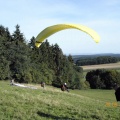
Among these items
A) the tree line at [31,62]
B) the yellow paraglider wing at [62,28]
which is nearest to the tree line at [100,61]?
the tree line at [31,62]

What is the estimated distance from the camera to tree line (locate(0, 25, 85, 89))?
73.9 m

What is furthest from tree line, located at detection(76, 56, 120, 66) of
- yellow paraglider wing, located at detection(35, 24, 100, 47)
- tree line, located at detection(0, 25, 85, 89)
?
yellow paraglider wing, located at detection(35, 24, 100, 47)

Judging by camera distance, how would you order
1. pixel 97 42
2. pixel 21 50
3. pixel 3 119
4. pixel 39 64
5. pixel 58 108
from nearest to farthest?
pixel 97 42 < pixel 3 119 < pixel 58 108 < pixel 21 50 < pixel 39 64

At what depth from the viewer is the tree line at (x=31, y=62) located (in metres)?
73.9

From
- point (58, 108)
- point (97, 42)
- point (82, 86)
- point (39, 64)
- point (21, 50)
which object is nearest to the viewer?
point (97, 42)

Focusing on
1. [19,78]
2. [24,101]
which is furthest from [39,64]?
[24,101]

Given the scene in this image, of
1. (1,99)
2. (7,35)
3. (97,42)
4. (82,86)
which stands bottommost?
(82,86)

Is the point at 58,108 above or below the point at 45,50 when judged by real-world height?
below

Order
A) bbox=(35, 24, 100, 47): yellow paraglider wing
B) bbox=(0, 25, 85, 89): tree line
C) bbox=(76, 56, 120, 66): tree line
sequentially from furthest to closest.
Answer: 1. bbox=(76, 56, 120, 66): tree line
2. bbox=(0, 25, 85, 89): tree line
3. bbox=(35, 24, 100, 47): yellow paraglider wing

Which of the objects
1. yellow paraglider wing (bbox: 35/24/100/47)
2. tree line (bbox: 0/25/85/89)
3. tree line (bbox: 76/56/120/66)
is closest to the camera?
yellow paraglider wing (bbox: 35/24/100/47)

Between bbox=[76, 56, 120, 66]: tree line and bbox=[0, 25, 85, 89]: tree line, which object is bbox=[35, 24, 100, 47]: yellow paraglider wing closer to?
bbox=[0, 25, 85, 89]: tree line

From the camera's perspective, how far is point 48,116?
14.5 meters

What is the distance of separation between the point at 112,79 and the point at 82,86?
530 inches

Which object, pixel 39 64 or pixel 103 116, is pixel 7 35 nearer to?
pixel 39 64
